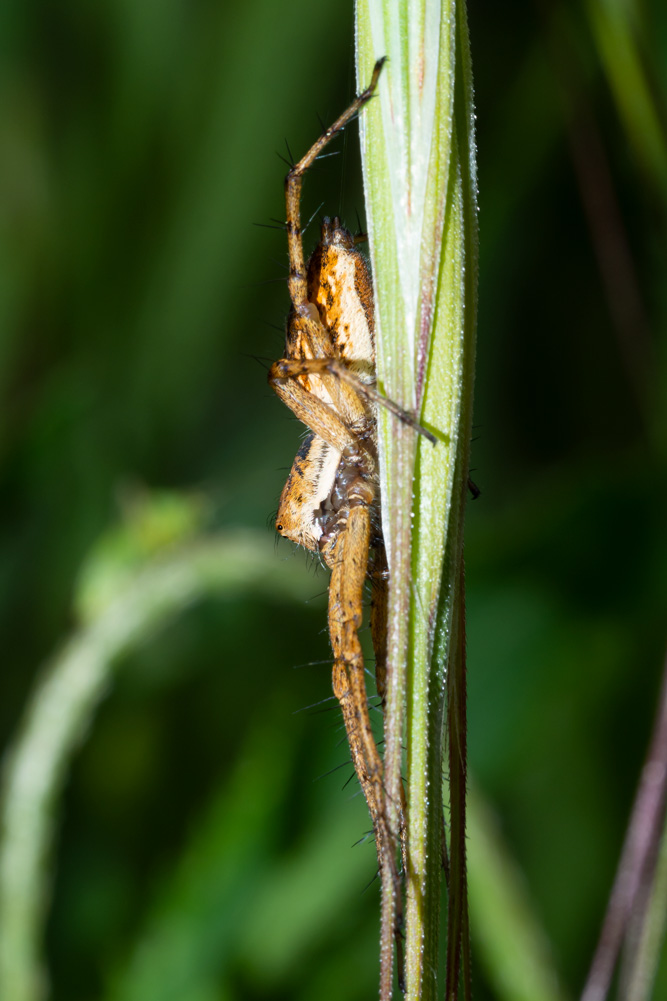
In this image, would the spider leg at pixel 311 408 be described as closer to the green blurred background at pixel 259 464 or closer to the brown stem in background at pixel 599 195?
the green blurred background at pixel 259 464

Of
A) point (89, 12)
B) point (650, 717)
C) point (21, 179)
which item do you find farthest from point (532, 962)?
point (89, 12)

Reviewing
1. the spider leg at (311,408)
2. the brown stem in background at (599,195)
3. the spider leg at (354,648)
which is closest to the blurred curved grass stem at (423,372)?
the spider leg at (354,648)

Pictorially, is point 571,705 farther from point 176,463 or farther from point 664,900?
point 176,463

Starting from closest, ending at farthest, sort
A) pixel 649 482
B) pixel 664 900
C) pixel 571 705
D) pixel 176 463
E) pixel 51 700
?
pixel 664 900, pixel 51 700, pixel 649 482, pixel 571 705, pixel 176 463

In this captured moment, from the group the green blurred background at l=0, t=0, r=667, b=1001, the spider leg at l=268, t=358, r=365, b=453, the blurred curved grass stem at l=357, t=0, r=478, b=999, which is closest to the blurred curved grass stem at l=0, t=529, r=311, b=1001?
the green blurred background at l=0, t=0, r=667, b=1001

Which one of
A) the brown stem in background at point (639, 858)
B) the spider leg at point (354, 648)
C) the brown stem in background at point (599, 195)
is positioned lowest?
the brown stem in background at point (639, 858)

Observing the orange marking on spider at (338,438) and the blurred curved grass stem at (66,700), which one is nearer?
the orange marking on spider at (338,438)

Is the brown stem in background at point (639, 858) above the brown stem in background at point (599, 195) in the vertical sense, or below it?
below
